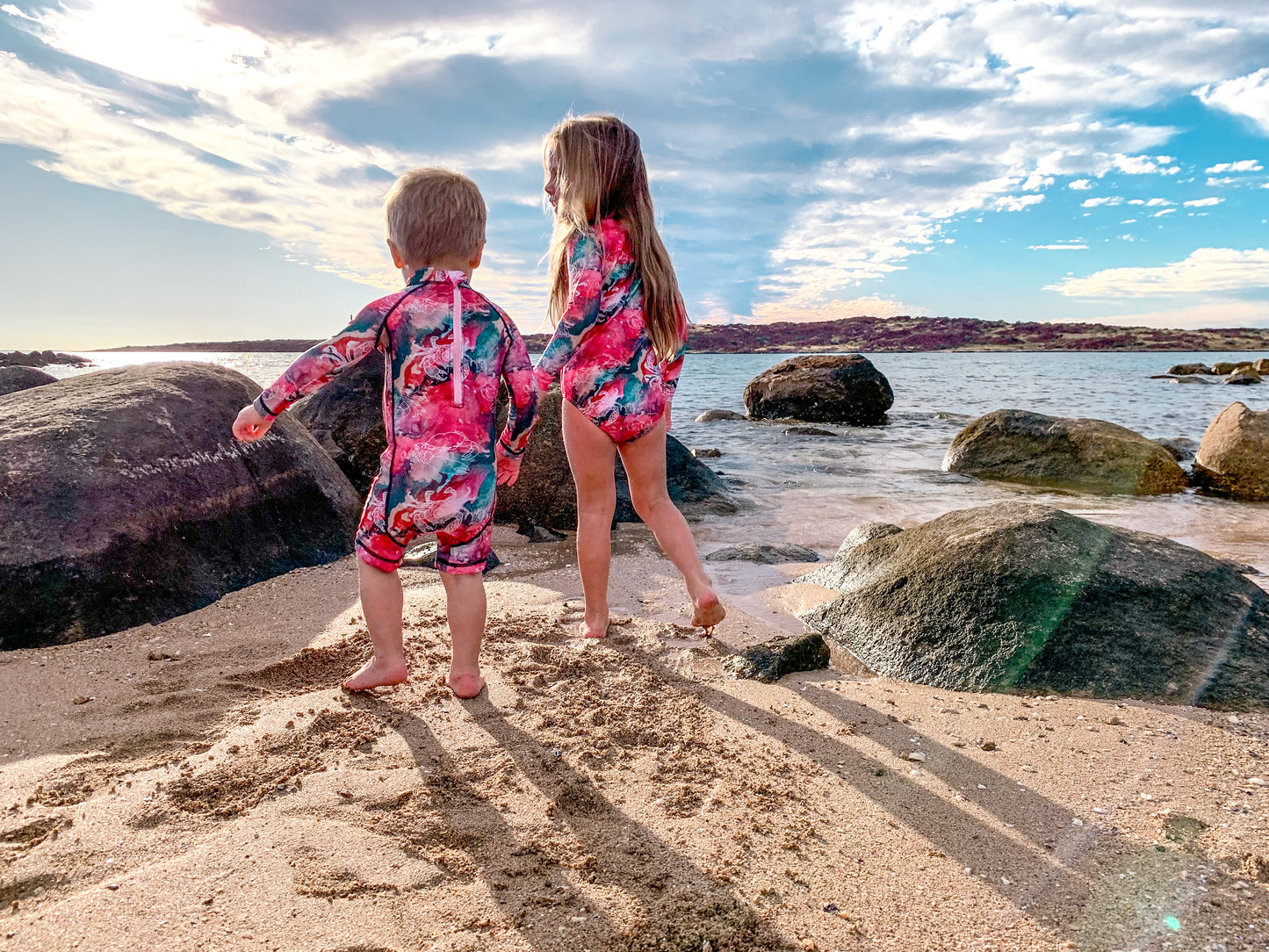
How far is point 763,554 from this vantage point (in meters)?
5.12

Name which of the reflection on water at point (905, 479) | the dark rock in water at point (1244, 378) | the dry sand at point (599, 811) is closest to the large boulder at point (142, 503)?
the dry sand at point (599, 811)

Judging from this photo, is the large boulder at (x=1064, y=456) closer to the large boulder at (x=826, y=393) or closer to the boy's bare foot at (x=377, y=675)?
the large boulder at (x=826, y=393)

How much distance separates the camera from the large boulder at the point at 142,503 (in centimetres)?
329

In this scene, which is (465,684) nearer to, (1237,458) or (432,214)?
(432,214)

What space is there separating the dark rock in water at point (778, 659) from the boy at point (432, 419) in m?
1.00

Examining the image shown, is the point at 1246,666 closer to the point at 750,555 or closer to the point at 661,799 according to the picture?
the point at 661,799

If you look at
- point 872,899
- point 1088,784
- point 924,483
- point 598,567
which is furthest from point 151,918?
point 924,483

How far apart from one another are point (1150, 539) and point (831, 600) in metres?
1.46

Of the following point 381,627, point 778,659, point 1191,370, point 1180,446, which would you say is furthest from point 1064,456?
point 1191,370

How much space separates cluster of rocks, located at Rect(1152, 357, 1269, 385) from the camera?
3219 centimetres

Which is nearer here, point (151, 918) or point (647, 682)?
point (151, 918)

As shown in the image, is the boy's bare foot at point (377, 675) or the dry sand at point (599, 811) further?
the boy's bare foot at point (377, 675)

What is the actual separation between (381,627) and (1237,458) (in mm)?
9628

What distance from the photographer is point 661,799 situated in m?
2.07
